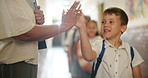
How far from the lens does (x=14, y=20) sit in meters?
0.57

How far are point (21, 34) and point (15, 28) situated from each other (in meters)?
0.03

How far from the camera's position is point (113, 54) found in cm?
76

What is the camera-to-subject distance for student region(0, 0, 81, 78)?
566 millimetres

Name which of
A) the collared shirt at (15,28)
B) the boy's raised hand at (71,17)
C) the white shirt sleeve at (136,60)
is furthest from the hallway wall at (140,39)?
the collared shirt at (15,28)

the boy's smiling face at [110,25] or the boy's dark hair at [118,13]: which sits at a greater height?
the boy's dark hair at [118,13]

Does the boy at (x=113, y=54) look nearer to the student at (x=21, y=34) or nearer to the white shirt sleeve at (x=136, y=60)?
the white shirt sleeve at (x=136, y=60)

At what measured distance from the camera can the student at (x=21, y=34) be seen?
1.86 ft

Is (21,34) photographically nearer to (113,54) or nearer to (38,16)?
(38,16)

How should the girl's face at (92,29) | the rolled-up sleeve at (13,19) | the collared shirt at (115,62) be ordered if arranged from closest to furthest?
1. the rolled-up sleeve at (13,19)
2. the collared shirt at (115,62)
3. the girl's face at (92,29)

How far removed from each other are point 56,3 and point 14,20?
0.43m

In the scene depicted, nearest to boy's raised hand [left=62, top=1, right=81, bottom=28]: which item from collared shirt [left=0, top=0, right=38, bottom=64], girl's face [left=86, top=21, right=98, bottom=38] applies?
collared shirt [left=0, top=0, right=38, bottom=64]

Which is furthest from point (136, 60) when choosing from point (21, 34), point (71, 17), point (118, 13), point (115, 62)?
point (21, 34)

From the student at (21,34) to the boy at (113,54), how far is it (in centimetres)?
15

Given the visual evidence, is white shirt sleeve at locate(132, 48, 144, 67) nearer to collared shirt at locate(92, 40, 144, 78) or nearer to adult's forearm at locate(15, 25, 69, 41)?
collared shirt at locate(92, 40, 144, 78)
